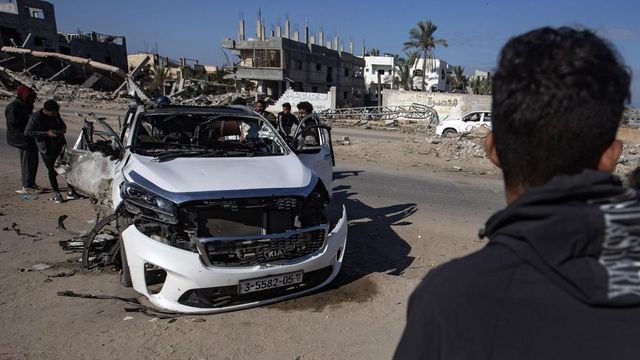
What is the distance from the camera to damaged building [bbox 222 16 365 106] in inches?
2028

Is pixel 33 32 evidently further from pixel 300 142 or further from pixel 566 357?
pixel 566 357

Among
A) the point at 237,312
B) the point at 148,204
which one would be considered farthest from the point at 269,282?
the point at 148,204

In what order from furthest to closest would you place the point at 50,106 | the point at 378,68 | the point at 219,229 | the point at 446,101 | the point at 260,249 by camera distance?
the point at 378,68 < the point at 446,101 < the point at 50,106 < the point at 219,229 < the point at 260,249

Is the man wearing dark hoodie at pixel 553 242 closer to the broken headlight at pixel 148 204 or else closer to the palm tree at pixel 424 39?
the broken headlight at pixel 148 204

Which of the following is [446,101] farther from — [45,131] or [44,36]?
[44,36]

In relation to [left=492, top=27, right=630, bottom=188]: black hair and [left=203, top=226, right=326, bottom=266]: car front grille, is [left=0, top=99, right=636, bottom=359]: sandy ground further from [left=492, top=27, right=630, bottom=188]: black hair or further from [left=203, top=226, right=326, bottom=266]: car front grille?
[left=492, top=27, right=630, bottom=188]: black hair

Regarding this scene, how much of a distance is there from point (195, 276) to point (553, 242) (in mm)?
3283

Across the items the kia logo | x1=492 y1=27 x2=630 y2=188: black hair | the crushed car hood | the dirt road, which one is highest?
x1=492 y1=27 x2=630 y2=188: black hair

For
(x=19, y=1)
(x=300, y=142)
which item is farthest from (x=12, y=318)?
(x=19, y=1)

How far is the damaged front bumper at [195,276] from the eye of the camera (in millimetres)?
3781

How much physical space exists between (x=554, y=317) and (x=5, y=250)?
6.30 meters

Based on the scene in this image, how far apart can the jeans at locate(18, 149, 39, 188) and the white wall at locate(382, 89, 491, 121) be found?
3165 cm

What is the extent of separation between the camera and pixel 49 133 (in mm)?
7848

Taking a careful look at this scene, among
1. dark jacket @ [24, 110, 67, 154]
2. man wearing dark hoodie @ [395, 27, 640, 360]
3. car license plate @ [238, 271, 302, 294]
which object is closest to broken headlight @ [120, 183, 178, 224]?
car license plate @ [238, 271, 302, 294]
